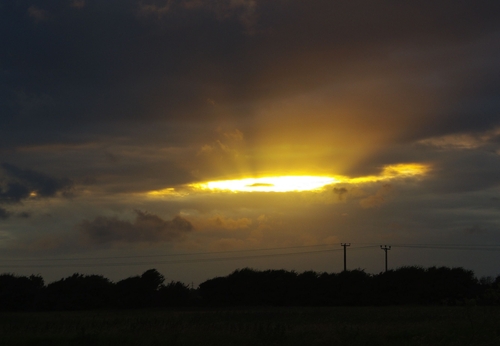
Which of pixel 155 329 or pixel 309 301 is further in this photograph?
pixel 309 301

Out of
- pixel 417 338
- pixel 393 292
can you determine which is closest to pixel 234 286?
pixel 393 292

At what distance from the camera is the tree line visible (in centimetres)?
7869

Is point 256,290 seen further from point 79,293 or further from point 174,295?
point 79,293

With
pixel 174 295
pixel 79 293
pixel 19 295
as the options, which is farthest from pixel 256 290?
pixel 19 295

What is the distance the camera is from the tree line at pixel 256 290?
258 ft

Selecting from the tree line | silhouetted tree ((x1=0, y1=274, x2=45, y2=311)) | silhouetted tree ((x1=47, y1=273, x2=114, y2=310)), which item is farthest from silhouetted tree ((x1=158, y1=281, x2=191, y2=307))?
silhouetted tree ((x1=0, y1=274, x2=45, y2=311))

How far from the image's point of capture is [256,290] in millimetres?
83688

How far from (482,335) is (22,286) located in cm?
7323

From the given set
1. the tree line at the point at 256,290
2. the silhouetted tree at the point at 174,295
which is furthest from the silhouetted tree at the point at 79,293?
the silhouetted tree at the point at 174,295

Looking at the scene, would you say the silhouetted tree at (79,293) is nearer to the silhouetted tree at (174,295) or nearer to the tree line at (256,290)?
the tree line at (256,290)

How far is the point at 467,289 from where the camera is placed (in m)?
80.0

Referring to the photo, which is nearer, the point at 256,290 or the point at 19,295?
the point at 19,295

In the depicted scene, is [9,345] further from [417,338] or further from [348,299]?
[348,299]

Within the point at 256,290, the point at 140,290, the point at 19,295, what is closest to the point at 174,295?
the point at 140,290
